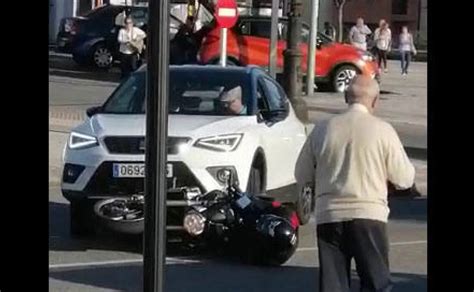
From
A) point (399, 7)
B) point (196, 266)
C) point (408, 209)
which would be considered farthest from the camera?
point (399, 7)

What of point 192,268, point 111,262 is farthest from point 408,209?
point 111,262

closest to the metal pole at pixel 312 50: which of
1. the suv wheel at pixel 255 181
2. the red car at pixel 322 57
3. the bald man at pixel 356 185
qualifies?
the red car at pixel 322 57

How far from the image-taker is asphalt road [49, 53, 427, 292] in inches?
376

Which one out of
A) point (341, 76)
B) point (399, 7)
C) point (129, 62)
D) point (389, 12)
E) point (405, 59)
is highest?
point (399, 7)

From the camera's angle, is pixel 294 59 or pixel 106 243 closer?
pixel 106 243

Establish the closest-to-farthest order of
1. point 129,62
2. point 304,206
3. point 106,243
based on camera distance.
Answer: point 106,243 → point 304,206 → point 129,62

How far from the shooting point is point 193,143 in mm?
10875

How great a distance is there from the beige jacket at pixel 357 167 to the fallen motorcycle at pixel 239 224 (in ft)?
10.3

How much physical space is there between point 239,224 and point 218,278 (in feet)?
2.25

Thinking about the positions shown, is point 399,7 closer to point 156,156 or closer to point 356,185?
point 356,185

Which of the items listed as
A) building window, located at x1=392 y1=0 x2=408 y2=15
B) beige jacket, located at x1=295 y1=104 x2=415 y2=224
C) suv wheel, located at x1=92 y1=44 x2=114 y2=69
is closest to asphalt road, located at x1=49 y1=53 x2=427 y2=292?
beige jacket, located at x1=295 y1=104 x2=415 y2=224
